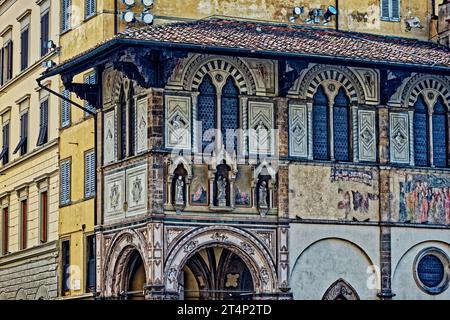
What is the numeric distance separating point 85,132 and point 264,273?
7.77m

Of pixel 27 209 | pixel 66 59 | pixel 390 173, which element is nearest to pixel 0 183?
pixel 27 209

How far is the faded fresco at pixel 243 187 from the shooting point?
123 feet

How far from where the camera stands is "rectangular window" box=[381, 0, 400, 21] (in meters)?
42.6

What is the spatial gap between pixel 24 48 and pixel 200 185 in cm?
1494

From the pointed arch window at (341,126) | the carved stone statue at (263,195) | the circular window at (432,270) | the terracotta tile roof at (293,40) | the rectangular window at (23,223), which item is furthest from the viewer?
the rectangular window at (23,223)

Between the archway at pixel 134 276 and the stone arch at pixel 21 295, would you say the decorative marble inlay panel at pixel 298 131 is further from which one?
the stone arch at pixel 21 295

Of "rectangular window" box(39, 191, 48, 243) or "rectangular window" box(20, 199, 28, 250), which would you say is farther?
"rectangular window" box(20, 199, 28, 250)

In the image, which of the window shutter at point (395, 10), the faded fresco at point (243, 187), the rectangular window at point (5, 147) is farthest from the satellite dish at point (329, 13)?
the rectangular window at point (5, 147)

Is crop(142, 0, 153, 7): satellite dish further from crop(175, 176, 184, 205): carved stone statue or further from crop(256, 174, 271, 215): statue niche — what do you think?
crop(256, 174, 271, 215): statue niche

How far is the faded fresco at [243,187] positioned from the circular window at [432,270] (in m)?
5.39

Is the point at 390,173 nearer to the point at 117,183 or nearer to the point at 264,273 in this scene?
the point at 264,273

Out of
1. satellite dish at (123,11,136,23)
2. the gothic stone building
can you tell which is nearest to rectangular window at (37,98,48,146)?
the gothic stone building

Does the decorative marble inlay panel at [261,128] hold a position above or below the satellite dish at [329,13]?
below

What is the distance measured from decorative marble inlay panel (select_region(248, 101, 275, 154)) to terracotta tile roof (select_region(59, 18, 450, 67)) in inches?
68.5
